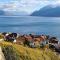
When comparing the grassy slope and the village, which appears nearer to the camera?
the grassy slope

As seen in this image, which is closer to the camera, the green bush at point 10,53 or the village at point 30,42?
the green bush at point 10,53

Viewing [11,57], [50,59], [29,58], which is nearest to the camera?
[11,57]

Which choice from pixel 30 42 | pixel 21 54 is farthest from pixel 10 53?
pixel 30 42

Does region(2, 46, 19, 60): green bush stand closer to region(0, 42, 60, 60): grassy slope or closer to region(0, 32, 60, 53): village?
region(0, 42, 60, 60): grassy slope

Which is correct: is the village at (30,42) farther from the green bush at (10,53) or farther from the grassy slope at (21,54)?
the green bush at (10,53)

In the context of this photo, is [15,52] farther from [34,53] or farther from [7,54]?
[34,53]

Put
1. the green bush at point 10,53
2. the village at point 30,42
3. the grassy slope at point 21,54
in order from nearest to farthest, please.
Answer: the green bush at point 10,53 → the grassy slope at point 21,54 → the village at point 30,42

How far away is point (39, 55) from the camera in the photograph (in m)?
11.3

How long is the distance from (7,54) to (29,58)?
39.5 inches

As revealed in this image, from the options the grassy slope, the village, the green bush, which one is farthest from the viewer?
the village

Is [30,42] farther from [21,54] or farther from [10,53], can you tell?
[10,53]

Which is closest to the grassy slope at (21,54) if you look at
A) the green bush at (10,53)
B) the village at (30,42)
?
the green bush at (10,53)

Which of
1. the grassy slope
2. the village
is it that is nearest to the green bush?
the grassy slope

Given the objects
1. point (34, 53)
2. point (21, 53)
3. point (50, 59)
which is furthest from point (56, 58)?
point (21, 53)
